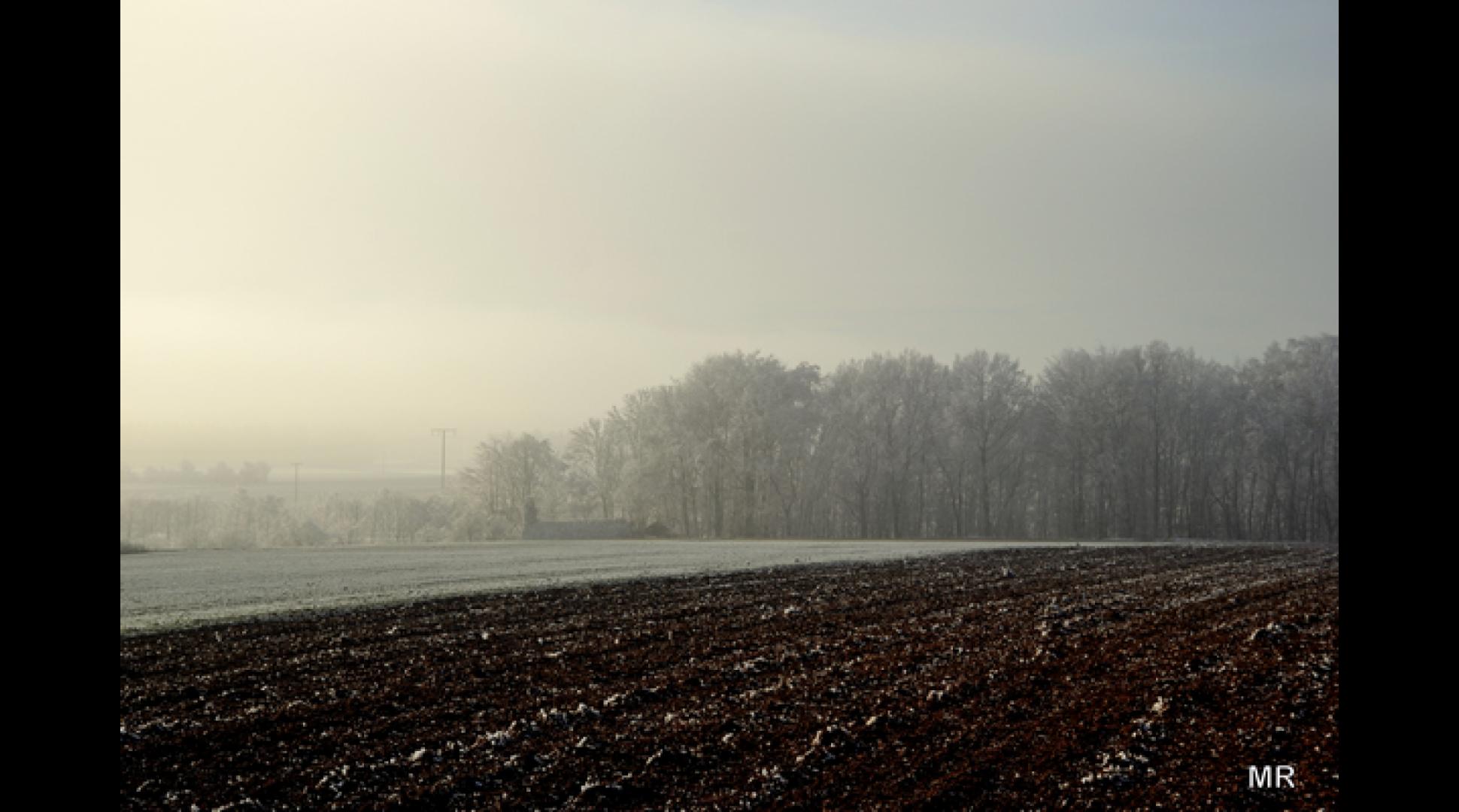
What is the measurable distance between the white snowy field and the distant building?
12.2 meters

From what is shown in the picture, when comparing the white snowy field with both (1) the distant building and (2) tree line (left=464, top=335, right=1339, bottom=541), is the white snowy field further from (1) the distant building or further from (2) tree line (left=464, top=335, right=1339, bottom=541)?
(2) tree line (left=464, top=335, right=1339, bottom=541)

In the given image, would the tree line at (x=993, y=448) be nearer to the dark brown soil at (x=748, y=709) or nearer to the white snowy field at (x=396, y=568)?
the white snowy field at (x=396, y=568)

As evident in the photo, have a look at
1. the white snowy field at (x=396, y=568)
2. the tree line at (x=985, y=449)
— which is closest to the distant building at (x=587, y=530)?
the tree line at (x=985, y=449)

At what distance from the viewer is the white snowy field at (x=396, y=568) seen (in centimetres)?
2684

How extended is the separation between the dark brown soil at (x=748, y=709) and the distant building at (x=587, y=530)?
190 feet

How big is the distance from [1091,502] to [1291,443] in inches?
545

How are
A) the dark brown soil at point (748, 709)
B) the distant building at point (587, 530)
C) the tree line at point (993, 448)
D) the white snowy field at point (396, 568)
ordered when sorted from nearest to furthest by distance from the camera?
the dark brown soil at point (748, 709)
the white snowy field at point (396, 568)
the tree line at point (993, 448)
the distant building at point (587, 530)

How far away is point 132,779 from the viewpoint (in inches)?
384

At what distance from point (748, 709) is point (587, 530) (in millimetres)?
69528

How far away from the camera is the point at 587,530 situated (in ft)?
263

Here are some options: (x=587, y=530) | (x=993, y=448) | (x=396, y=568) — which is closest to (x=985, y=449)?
(x=993, y=448)

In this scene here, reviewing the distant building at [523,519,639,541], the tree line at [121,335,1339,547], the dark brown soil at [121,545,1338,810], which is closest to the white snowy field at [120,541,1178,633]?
the dark brown soil at [121,545,1338,810]
